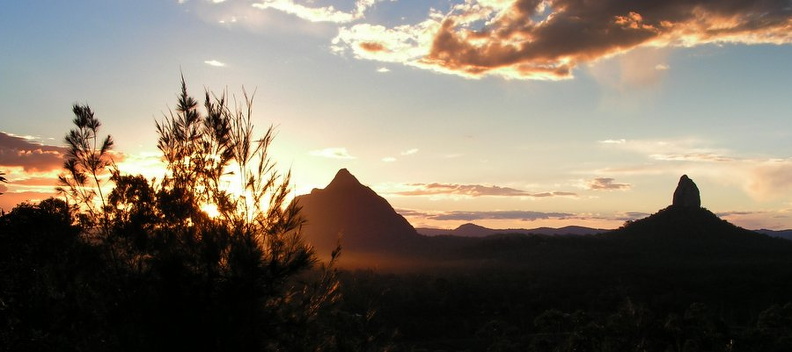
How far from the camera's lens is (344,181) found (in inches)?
5423

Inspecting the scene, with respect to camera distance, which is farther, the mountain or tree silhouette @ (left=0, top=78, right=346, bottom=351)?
the mountain

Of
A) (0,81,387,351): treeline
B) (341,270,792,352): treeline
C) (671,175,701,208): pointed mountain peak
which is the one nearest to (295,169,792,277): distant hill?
(671,175,701,208): pointed mountain peak

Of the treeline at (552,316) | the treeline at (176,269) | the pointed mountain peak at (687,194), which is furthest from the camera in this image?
the pointed mountain peak at (687,194)

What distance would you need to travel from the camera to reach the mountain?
116562mm

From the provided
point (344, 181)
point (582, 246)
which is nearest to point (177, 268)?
point (582, 246)

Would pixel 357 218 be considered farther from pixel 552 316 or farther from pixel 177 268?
pixel 177 268

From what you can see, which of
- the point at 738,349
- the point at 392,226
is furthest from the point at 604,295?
the point at 392,226

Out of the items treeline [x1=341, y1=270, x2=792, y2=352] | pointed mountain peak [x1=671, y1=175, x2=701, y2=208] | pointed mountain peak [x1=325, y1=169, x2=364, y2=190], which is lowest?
treeline [x1=341, y1=270, x2=792, y2=352]

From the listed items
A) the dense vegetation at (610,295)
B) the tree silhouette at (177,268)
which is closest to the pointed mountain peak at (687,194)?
the dense vegetation at (610,295)

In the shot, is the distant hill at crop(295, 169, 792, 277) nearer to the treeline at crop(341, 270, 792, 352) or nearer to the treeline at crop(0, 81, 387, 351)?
the treeline at crop(341, 270, 792, 352)

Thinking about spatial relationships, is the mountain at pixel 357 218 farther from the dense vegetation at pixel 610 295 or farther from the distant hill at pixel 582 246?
the dense vegetation at pixel 610 295

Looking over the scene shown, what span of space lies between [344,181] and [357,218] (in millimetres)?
13997

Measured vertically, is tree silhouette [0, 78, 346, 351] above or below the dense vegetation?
above

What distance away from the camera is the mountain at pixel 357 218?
382ft
